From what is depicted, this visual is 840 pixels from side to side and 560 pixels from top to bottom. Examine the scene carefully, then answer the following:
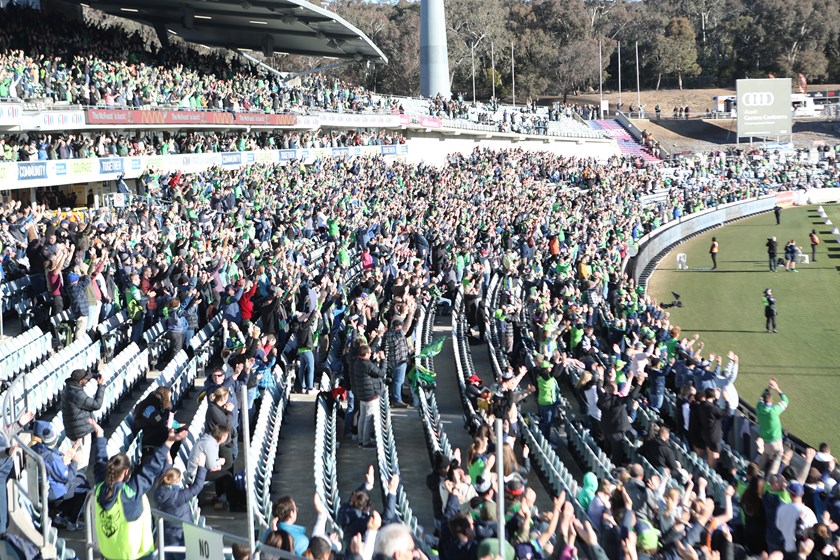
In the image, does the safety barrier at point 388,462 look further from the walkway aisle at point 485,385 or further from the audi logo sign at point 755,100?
the audi logo sign at point 755,100

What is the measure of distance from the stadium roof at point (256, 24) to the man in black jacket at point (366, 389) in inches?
1137

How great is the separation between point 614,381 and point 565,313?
4977mm

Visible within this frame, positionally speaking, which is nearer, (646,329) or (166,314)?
(166,314)

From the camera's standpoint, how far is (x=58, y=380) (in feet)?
36.7

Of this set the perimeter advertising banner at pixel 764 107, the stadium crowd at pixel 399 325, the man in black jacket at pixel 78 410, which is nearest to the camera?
the stadium crowd at pixel 399 325

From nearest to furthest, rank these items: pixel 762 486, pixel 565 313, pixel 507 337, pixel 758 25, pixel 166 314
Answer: pixel 762 486, pixel 166 314, pixel 507 337, pixel 565 313, pixel 758 25

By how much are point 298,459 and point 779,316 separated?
18.6 meters

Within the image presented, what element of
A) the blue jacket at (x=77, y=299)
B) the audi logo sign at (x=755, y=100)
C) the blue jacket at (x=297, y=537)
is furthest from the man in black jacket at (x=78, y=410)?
the audi logo sign at (x=755, y=100)

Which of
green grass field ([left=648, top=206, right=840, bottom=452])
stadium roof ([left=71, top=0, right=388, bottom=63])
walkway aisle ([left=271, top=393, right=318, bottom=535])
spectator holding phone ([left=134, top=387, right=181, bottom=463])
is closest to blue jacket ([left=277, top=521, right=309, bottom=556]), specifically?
walkway aisle ([left=271, top=393, right=318, bottom=535])

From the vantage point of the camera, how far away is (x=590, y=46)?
290 ft

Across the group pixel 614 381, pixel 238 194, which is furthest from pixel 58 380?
pixel 238 194

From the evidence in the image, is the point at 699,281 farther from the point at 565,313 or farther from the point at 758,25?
the point at 758,25

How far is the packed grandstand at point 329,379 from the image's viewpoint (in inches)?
293

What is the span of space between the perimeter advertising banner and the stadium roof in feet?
82.2
